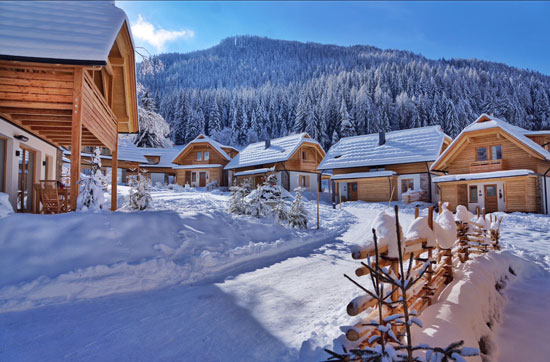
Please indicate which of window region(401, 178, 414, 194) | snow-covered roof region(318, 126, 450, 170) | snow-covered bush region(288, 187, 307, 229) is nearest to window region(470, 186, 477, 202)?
snow-covered roof region(318, 126, 450, 170)

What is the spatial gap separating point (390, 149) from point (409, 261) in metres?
26.6

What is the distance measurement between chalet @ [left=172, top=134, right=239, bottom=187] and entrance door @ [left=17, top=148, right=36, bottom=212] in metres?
24.4

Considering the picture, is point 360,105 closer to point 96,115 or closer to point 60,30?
point 96,115

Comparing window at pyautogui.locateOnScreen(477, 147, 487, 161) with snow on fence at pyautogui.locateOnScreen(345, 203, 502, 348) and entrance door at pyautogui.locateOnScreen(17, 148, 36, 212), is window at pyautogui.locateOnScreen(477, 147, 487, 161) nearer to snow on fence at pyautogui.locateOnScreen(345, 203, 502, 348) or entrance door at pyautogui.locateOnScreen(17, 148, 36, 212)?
snow on fence at pyautogui.locateOnScreen(345, 203, 502, 348)

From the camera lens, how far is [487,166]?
67.4 ft

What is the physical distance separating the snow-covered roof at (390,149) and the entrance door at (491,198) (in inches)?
202

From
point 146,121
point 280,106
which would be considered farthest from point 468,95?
point 146,121

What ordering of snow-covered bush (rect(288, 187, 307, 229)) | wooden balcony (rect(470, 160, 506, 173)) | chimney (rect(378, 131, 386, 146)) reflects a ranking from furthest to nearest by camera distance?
chimney (rect(378, 131, 386, 146)), wooden balcony (rect(470, 160, 506, 173)), snow-covered bush (rect(288, 187, 307, 229))

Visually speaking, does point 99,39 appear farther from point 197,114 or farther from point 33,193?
point 197,114

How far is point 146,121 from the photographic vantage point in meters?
20.8

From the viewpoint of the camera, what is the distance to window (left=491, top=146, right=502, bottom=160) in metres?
20.5

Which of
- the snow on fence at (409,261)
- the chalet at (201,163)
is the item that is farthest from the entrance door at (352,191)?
the snow on fence at (409,261)

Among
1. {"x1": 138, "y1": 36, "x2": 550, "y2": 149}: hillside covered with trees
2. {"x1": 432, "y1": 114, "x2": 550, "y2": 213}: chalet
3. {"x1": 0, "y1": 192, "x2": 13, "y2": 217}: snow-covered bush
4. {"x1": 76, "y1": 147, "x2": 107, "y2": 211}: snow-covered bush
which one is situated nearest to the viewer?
{"x1": 0, "y1": 192, "x2": 13, "y2": 217}: snow-covered bush

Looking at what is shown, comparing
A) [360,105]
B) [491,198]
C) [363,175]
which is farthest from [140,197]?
[360,105]
